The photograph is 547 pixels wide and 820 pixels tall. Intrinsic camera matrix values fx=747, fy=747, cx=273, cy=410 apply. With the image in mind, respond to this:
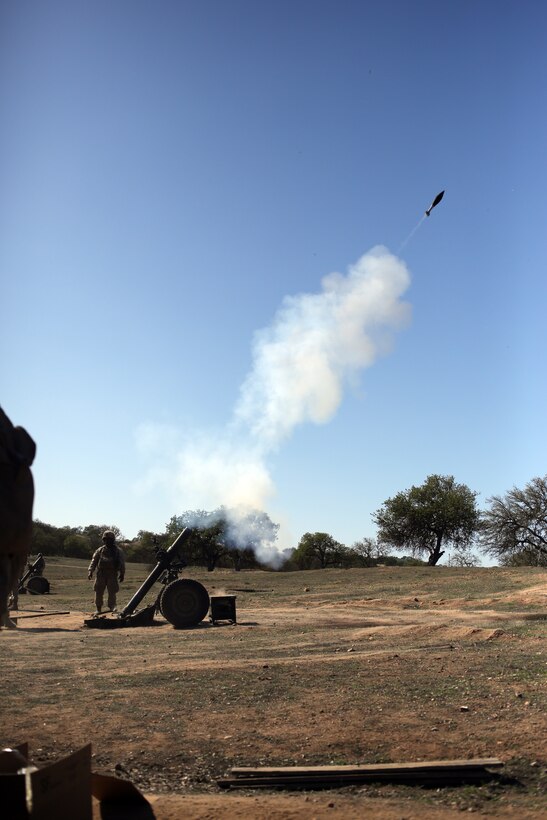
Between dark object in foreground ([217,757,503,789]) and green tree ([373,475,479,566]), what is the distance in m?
51.8

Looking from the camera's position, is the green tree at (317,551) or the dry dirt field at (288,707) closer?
the dry dirt field at (288,707)

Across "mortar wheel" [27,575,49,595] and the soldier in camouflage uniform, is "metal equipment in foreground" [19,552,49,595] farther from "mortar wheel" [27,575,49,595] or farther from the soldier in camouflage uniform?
the soldier in camouflage uniform

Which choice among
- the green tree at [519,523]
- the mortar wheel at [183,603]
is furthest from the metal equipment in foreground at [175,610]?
the green tree at [519,523]

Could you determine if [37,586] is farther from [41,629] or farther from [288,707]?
[288,707]

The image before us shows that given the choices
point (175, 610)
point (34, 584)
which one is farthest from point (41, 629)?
point (34, 584)

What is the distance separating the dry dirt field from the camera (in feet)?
16.4

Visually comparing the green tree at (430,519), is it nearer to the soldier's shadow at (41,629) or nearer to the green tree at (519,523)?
the green tree at (519,523)

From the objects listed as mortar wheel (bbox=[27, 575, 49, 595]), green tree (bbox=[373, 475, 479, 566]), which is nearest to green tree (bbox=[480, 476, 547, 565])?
green tree (bbox=[373, 475, 479, 566])

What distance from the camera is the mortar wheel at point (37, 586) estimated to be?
29.5 m

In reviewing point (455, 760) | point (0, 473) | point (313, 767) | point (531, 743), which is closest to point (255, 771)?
point (313, 767)

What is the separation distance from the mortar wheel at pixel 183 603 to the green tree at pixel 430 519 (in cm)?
4224

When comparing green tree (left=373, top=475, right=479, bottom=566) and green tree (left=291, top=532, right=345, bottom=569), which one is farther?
green tree (left=291, top=532, right=345, bottom=569)

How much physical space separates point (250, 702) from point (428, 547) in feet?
171

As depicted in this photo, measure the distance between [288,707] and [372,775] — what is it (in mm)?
2159
